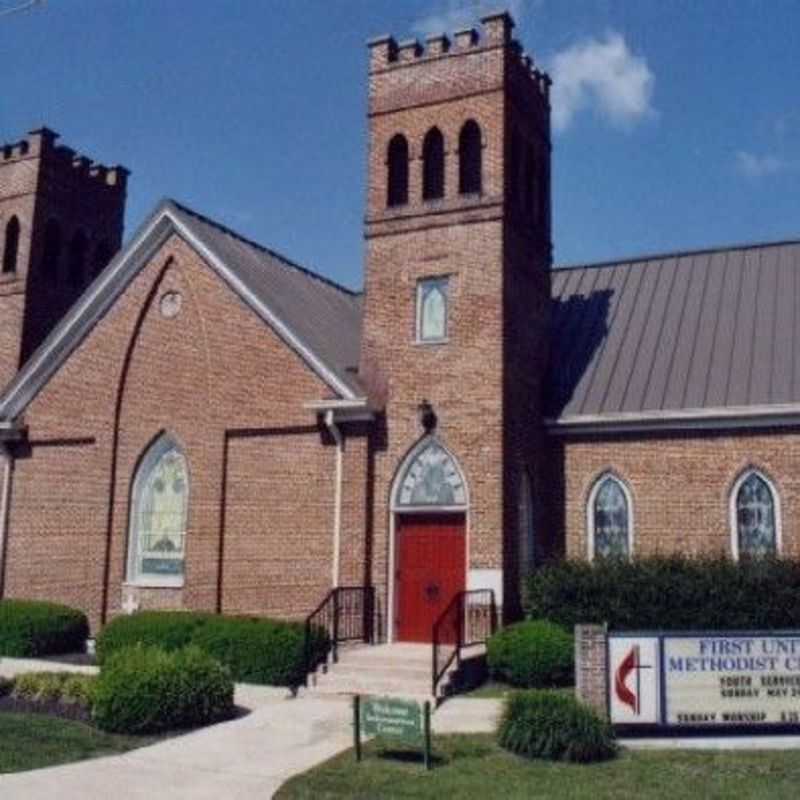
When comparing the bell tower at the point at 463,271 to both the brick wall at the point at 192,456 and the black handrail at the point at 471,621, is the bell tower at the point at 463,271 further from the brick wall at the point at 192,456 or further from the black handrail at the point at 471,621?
the brick wall at the point at 192,456

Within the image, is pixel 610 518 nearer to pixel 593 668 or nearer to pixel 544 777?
pixel 593 668

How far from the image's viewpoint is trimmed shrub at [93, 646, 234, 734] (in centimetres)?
1306

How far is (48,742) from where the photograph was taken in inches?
480

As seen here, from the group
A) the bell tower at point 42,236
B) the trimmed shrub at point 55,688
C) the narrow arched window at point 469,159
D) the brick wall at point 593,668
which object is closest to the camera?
the brick wall at point 593,668

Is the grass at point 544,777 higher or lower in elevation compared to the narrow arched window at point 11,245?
lower

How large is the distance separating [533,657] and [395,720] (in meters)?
4.76

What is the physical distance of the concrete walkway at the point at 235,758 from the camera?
→ 33.4 feet

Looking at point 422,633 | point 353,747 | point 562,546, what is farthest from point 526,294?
point 353,747

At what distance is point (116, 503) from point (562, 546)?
367 inches

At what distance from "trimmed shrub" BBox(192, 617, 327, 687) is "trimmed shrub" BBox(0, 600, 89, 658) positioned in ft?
12.8

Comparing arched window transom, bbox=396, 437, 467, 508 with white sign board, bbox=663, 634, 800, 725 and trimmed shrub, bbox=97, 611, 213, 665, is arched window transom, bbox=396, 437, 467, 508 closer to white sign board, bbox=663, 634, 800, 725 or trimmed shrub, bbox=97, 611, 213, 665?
trimmed shrub, bbox=97, 611, 213, 665

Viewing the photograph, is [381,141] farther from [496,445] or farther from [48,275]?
[48,275]

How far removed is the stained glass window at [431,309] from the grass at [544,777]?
29.2 feet

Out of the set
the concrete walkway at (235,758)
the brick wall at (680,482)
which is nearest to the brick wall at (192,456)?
the brick wall at (680,482)
